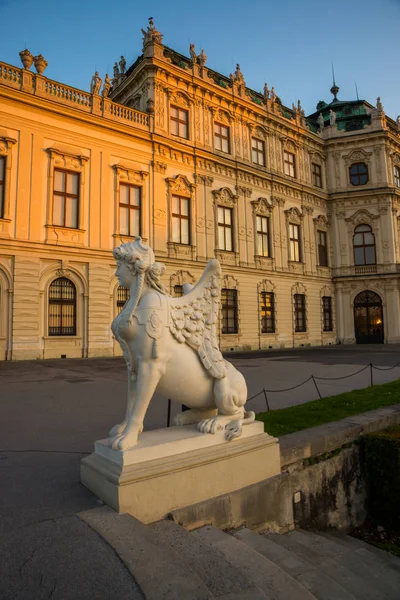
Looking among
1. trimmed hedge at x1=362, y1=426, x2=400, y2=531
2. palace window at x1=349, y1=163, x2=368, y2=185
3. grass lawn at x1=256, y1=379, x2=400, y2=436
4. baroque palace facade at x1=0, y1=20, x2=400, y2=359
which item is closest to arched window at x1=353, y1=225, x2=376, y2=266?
baroque palace facade at x1=0, y1=20, x2=400, y2=359

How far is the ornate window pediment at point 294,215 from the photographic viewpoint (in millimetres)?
27781

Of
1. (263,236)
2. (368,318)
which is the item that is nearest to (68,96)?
(263,236)

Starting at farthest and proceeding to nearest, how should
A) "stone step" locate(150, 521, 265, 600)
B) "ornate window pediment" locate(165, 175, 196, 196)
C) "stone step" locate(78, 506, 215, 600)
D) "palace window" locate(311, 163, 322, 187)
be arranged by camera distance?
"palace window" locate(311, 163, 322, 187)
"ornate window pediment" locate(165, 175, 196, 196)
"stone step" locate(150, 521, 265, 600)
"stone step" locate(78, 506, 215, 600)

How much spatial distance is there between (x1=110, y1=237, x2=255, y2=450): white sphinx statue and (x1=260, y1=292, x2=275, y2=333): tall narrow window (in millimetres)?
21852

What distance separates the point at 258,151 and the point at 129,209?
11477 millimetres

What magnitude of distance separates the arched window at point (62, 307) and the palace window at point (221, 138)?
A: 43.1 feet

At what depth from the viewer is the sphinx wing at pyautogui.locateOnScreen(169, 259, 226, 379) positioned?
353cm

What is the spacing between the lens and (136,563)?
2.11m

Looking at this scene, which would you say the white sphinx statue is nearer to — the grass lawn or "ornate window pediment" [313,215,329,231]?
the grass lawn

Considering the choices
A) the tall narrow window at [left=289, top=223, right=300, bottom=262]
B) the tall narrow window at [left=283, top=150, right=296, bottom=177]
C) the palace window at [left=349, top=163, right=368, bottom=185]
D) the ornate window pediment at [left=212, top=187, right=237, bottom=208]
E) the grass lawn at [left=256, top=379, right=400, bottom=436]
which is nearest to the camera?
the grass lawn at [left=256, top=379, right=400, bottom=436]

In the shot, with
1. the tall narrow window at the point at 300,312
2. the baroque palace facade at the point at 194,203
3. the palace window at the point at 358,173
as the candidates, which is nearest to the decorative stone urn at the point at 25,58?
the baroque palace facade at the point at 194,203

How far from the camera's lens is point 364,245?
1226 inches

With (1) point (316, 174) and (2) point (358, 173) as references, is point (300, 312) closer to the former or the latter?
(1) point (316, 174)

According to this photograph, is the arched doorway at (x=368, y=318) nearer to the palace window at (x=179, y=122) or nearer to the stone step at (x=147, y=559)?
the palace window at (x=179, y=122)
